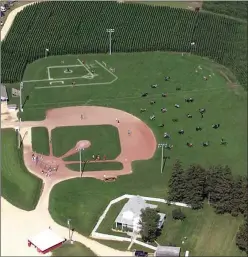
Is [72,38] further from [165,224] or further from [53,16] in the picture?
[165,224]

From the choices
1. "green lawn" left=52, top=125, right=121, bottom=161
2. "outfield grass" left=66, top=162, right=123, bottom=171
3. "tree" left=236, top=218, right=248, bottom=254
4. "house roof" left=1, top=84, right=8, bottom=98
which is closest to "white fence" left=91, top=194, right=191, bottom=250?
"outfield grass" left=66, top=162, right=123, bottom=171

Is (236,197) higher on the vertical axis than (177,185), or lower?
lower

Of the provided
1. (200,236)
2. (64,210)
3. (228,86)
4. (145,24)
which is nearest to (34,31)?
(145,24)

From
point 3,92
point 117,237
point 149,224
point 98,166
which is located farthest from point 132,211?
point 3,92

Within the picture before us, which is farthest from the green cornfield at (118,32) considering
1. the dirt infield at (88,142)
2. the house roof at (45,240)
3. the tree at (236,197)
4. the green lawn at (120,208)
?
the house roof at (45,240)

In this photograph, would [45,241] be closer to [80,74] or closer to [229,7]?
[80,74]

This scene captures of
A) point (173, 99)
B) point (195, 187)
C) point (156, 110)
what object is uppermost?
point (173, 99)

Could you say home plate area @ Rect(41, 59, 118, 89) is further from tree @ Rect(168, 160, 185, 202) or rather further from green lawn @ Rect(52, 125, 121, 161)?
tree @ Rect(168, 160, 185, 202)

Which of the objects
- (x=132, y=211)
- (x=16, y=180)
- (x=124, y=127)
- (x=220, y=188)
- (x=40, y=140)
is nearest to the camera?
(x=132, y=211)
